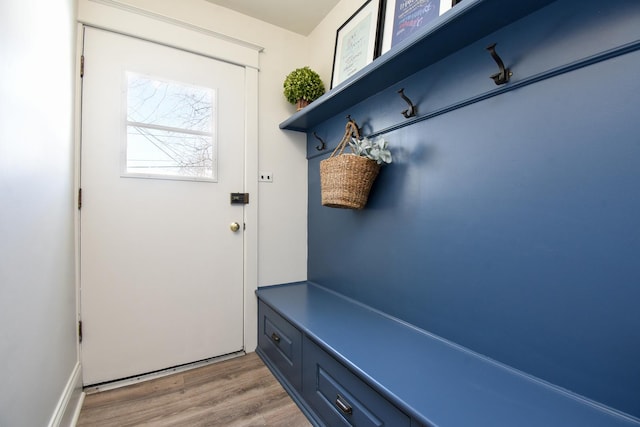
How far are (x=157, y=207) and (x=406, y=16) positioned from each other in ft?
6.05

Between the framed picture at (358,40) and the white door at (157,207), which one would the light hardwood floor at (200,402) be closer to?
the white door at (157,207)

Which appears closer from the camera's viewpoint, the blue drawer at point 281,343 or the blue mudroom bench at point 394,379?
the blue mudroom bench at point 394,379

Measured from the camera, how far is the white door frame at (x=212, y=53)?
1.66 m

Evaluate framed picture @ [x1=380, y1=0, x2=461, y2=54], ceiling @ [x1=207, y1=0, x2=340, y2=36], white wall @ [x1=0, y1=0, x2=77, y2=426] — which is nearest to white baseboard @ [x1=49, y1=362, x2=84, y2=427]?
white wall @ [x1=0, y1=0, x2=77, y2=426]

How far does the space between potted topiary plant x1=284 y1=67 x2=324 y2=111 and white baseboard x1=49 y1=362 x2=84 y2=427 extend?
2124 millimetres

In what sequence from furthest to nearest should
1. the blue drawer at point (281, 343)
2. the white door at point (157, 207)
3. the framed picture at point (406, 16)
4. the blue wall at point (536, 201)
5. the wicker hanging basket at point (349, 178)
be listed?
the white door at point (157, 207) < the blue drawer at point (281, 343) < the wicker hanging basket at point (349, 178) < the framed picture at point (406, 16) < the blue wall at point (536, 201)

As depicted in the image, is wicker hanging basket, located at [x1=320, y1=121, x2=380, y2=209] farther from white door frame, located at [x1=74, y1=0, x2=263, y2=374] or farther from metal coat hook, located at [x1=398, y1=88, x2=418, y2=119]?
white door frame, located at [x1=74, y1=0, x2=263, y2=374]

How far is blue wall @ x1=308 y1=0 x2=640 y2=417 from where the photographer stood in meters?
0.81

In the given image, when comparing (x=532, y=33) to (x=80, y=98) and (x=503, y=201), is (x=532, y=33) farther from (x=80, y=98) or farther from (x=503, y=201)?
(x=80, y=98)

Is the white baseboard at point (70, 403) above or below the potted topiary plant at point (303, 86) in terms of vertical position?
below

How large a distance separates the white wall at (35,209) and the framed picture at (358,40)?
1.49 meters

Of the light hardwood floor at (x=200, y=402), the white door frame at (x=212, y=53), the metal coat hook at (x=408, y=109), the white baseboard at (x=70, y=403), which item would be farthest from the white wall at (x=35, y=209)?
the metal coat hook at (x=408, y=109)

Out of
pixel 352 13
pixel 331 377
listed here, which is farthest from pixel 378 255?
pixel 352 13

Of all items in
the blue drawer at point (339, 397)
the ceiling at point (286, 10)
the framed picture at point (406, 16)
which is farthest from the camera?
the ceiling at point (286, 10)
